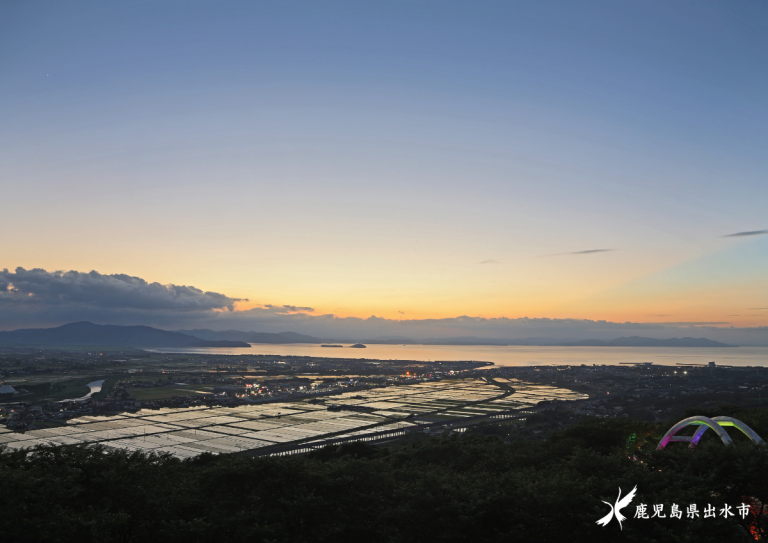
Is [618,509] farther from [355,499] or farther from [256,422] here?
[256,422]

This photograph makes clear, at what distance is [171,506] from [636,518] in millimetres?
13440

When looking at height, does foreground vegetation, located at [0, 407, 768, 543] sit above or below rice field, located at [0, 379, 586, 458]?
above

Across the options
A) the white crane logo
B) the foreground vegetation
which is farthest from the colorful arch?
the white crane logo

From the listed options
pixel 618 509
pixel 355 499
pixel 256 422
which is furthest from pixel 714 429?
pixel 256 422

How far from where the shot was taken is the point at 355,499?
1542cm

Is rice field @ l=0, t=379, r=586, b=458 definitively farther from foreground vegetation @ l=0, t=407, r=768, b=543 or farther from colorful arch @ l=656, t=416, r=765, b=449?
colorful arch @ l=656, t=416, r=765, b=449

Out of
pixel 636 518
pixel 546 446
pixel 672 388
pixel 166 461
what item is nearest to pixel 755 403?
pixel 672 388

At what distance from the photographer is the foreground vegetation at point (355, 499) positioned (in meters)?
11.9

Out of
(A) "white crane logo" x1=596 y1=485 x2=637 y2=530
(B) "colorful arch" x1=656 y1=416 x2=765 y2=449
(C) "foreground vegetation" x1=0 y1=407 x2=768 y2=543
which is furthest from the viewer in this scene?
(B) "colorful arch" x1=656 y1=416 x2=765 y2=449

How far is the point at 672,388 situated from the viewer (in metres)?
94.9

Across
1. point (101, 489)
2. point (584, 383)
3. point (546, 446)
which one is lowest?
point (584, 383)

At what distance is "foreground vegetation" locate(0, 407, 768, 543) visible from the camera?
1187 cm

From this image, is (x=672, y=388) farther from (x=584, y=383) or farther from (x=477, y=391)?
(x=477, y=391)

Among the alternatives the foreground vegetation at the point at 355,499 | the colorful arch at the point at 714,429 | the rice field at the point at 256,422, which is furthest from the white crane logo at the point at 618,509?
the rice field at the point at 256,422
